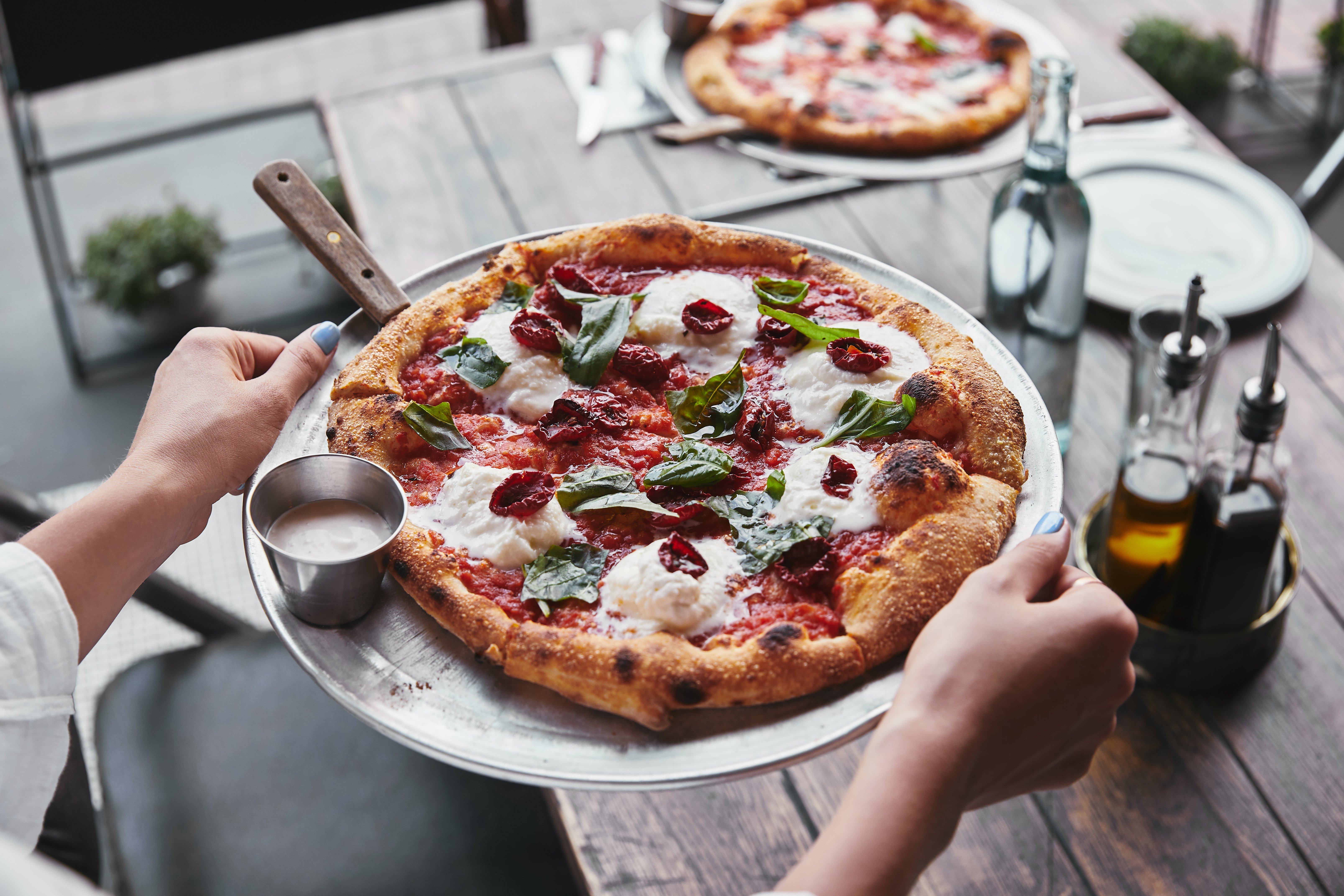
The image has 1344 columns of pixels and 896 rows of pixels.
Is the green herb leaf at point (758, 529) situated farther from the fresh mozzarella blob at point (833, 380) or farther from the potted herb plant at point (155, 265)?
the potted herb plant at point (155, 265)

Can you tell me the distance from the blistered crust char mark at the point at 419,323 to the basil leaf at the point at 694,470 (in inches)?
20.3

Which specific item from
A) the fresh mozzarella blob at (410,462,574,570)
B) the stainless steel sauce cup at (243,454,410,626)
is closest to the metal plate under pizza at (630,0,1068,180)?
the fresh mozzarella blob at (410,462,574,570)

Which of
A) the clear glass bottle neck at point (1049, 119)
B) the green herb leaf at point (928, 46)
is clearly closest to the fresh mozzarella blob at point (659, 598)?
the clear glass bottle neck at point (1049, 119)

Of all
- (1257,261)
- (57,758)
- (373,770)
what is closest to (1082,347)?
(1257,261)

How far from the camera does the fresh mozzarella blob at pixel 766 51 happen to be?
3875 mm

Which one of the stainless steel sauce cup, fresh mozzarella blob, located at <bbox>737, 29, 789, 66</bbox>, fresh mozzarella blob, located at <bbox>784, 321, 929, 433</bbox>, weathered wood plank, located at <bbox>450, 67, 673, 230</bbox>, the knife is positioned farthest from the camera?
fresh mozzarella blob, located at <bbox>737, 29, 789, 66</bbox>

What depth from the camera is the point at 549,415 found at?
1.99m

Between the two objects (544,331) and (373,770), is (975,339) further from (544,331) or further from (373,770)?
(373,770)

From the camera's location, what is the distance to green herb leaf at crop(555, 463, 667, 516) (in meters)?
1.82

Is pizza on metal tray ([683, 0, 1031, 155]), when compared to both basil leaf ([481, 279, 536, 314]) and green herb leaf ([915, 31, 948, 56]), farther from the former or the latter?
basil leaf ([481, 279, 536, 314])

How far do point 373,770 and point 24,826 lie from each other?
50.4 inches

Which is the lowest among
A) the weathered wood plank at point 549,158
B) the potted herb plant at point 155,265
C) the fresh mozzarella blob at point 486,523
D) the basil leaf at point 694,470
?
the potted herb plant at point 155,265

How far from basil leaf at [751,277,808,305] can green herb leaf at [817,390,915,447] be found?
0.94 feet

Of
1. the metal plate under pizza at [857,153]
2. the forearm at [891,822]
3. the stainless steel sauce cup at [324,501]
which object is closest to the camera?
the forearm at [891,822]
